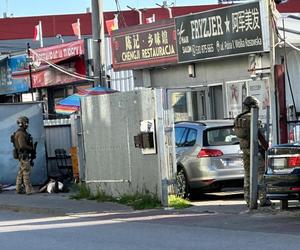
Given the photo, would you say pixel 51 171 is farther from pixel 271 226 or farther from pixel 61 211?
pixel 271 226

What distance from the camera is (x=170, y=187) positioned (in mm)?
14945

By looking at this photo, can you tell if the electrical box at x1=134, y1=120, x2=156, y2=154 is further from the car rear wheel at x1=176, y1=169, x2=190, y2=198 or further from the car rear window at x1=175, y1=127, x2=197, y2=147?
the car rear window at x1=175, y1=127, x2=197, y2=147

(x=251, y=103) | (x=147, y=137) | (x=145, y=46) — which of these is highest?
(x=145, y=46)

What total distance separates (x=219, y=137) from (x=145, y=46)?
25.8 ft

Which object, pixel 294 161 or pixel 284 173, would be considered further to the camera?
pixel 284 173

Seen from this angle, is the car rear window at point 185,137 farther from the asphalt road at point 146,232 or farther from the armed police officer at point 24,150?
the armed police officer at point 24,150

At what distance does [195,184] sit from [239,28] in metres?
5.72

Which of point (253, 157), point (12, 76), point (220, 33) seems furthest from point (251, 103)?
point (12, 76)

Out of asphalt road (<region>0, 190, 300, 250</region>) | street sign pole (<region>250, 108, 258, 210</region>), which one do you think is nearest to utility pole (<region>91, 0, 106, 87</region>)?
asphalt road (<region>0, 190, 300, 250</region>)

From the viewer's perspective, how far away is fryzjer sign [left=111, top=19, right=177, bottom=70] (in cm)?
2198

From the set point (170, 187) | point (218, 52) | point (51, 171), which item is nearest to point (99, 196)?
point (170, 187)

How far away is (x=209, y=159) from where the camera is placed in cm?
1535

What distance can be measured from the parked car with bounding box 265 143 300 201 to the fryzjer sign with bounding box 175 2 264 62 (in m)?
7.15

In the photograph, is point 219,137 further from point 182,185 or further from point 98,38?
point 98,38
